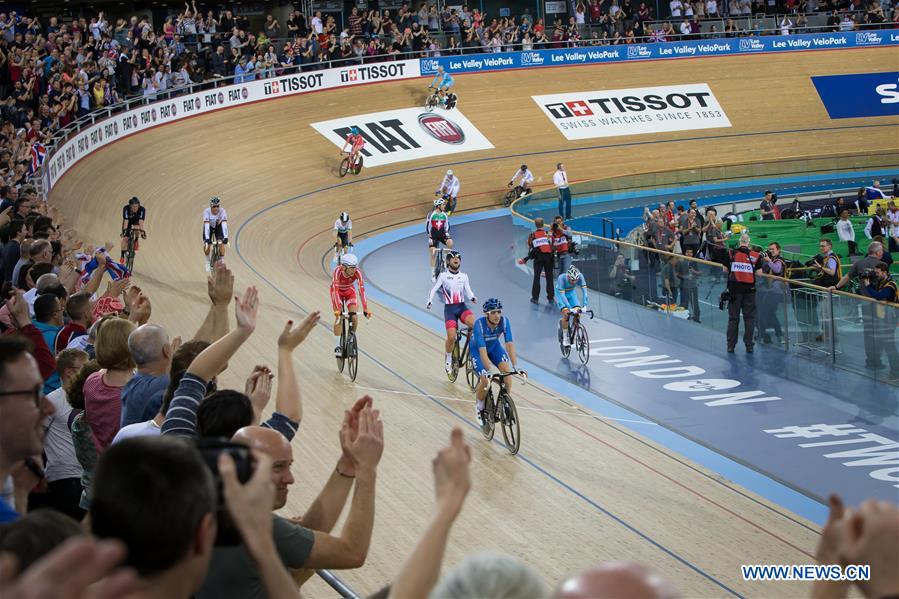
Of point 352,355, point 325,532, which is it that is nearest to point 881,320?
point 352,355

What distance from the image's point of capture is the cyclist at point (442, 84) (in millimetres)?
28719

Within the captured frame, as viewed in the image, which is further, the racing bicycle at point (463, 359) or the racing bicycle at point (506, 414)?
the racing bicycle at point (463, 359)

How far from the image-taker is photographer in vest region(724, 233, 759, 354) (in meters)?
13.4

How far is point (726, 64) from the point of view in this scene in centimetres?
3278

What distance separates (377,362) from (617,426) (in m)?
3.82

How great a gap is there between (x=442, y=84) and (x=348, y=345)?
1727cm

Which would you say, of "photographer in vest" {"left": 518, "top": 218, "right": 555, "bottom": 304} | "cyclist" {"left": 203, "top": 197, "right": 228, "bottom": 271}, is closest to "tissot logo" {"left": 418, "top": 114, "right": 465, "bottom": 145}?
"cyclist" {"left": 203, "top": 197, "right": 228, "bottom": 271}

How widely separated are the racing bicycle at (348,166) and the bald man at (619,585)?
24.7 m

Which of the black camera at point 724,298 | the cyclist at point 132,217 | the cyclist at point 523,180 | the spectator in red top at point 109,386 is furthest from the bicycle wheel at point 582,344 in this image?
the cyclist at point 523,180

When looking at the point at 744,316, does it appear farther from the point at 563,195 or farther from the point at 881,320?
the point at 563,195

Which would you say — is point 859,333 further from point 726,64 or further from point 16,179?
point 726,64

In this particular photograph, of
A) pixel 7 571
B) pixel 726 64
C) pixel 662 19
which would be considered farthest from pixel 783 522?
pixel 662 19

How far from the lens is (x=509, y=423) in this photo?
10.1m
